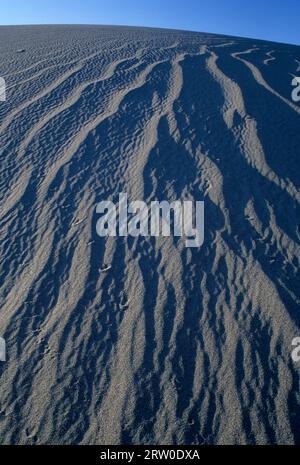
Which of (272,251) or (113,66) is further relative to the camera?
(113,66)

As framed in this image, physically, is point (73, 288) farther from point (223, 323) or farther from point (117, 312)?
point (223, 323)

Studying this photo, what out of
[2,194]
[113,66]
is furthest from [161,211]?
[113,66]

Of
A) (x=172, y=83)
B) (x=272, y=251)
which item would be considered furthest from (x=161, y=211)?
(x=172, y=83)
